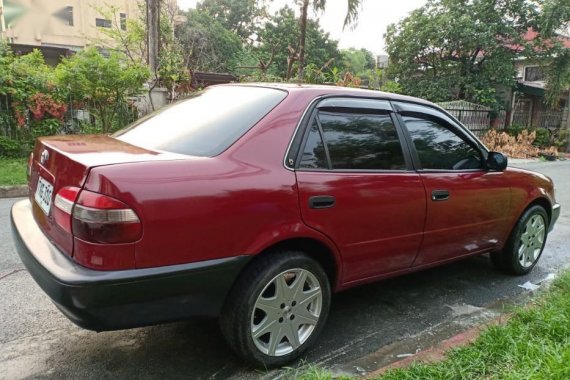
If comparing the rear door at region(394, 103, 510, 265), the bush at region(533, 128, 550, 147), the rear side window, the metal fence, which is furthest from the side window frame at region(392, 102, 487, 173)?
the bush at region(533, 128, 550, 147)

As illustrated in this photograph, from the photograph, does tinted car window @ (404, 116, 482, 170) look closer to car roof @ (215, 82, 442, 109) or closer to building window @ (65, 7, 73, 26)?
car roof @ (215, 82, 442, 109)

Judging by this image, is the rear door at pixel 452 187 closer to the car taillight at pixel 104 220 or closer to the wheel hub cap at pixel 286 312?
the wheel hub cap at pixel 286 312

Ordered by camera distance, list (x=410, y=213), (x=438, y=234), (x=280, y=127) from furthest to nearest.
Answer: (x=438, y=234)
(x=410, y=213)
(x=280, y=127)

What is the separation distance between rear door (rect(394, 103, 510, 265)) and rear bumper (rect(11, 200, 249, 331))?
1597 mm

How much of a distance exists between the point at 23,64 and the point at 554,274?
10.8 metres

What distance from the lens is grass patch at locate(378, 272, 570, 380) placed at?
234cm

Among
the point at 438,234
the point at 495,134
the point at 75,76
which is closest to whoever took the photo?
the point at 438,234

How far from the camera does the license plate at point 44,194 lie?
2.42m

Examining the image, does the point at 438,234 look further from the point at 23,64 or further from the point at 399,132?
the point at 23,64

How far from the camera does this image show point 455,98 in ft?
66.3

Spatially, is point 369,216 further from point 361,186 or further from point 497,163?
point 497,163

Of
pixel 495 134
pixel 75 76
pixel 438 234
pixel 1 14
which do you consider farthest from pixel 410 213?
pixel 1 14

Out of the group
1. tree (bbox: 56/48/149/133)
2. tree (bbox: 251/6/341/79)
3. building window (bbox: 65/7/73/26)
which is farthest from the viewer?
tree (bbox: 251/6/341/79)

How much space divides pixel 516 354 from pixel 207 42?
96.5ft
